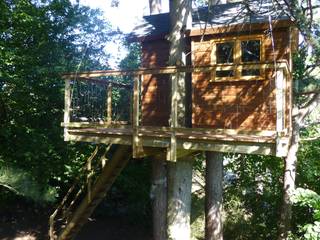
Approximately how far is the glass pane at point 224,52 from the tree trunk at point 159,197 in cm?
346

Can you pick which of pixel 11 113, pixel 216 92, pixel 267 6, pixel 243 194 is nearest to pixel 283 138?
pixel 216 92

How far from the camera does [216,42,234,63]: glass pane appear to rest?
779 centimetres

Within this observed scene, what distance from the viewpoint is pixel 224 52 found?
7914mm

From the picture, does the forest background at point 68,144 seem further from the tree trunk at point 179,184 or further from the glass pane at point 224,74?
the glass pane at point 224,74

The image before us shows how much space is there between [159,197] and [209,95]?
3819 millimetres

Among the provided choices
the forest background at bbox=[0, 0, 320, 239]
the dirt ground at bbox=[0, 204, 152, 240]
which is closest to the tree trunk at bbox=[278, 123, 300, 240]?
the forest background at bbox=[0, 0, 320, 239]

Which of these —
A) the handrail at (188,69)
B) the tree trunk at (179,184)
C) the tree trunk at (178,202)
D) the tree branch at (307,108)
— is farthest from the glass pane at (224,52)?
the tree branch at (307,108)

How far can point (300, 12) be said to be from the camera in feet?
22.5

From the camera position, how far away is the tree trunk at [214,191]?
9.73m

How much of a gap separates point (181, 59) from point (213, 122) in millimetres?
1470

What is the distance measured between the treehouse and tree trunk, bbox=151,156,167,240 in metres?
1.69

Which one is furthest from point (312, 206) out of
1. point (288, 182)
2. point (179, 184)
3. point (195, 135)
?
point (288, 182)

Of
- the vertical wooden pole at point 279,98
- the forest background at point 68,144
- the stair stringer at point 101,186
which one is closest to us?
the vertical wooden pole at point 279,98

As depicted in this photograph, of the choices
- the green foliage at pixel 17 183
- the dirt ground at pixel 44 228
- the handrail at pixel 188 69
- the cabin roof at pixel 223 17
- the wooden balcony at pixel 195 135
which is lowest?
the dirt ground at pixel 44 228
